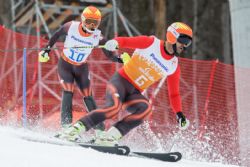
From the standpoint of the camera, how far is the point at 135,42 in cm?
792

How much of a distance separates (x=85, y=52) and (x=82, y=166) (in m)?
3.64

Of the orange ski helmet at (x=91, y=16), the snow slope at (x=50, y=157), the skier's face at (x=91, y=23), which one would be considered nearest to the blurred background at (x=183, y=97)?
the skier's face at (x=91, y=23)

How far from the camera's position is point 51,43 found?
9336 mm

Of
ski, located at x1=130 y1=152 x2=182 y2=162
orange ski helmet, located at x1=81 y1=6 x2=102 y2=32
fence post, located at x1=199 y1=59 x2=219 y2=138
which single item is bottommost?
ski, located at x1=130 y1=152 x2=182 y2=162

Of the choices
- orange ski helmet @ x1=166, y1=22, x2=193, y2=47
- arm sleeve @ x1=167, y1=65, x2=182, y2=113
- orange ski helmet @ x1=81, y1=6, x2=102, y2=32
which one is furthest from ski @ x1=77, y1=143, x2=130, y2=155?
orange ski helmet @ x1=81, y1=6, x2=102, y2=32

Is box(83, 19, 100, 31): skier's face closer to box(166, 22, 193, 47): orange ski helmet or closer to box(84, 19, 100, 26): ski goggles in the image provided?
box(84, 19, 100, 26): ski goggles

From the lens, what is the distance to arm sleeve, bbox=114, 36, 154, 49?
25.7 ft

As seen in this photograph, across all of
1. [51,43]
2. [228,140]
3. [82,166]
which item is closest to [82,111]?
[228,140]

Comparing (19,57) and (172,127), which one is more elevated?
(19,57)

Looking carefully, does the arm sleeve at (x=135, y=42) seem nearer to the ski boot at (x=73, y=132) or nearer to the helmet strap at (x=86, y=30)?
the ski boot at (x=73, y=132)

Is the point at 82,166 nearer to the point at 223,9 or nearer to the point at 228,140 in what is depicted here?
the point at 228,140

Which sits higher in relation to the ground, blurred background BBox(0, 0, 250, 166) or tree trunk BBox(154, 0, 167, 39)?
tree trunk BBox(154, 0, 167, 39)

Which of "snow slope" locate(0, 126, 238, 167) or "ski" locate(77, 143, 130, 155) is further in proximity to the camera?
"ski" locate(77, 143, 130, 155)

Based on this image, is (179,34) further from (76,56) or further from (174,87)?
(76,56)
